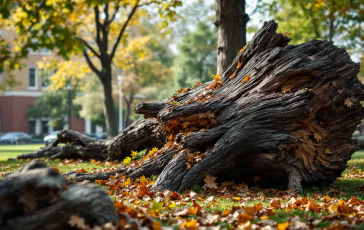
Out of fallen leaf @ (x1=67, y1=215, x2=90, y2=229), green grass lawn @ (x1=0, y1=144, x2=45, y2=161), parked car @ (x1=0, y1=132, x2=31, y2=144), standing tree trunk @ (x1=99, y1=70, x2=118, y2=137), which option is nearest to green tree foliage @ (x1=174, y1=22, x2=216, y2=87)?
parked car @ (x1=0, y1=132, x2=31, y2=144)

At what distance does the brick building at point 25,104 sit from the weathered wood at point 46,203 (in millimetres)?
54826

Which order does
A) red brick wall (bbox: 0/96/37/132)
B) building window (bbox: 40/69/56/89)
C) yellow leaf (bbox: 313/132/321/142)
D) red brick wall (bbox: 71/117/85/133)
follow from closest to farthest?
yellow leaf (bbox: 313/132/321/142), building window (bbox: 40/69/56/89), red brick wall (bbox: 0/96/37/132), red brick wall (bbox: 71/117/85/133)

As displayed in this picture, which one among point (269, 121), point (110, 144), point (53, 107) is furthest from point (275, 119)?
point (53, 107)

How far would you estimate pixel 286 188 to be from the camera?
25.4 ft

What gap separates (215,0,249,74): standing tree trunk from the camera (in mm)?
10992

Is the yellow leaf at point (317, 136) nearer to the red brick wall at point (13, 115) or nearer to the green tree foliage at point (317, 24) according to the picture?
the green tree foliage at point (317, 24)

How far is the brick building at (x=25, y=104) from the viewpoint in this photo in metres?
56.8

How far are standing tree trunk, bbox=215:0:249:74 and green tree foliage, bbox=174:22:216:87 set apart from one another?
47329 mm

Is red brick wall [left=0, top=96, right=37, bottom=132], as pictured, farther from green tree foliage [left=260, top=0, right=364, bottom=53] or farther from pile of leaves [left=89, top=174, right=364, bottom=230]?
pile of leaves [left=89, top=174, right=364, bottom=230]

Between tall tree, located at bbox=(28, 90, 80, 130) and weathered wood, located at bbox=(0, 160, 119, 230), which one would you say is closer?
weathered wood, located at bbox=(0, 160, 119, 230)

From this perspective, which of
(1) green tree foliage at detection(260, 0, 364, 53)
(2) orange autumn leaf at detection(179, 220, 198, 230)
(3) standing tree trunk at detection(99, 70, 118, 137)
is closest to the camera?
(2) orange autumn leaf at detection(179, 220, 198, 230)

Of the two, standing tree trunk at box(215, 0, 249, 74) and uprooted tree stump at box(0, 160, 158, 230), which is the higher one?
standing tree trunk at box(215, 0, 249, 74)

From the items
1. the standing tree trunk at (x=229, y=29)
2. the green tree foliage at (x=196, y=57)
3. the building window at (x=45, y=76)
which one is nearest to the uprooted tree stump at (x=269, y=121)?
the standing tree trunk at (x=229, y=29)

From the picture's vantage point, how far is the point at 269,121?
295 inches
